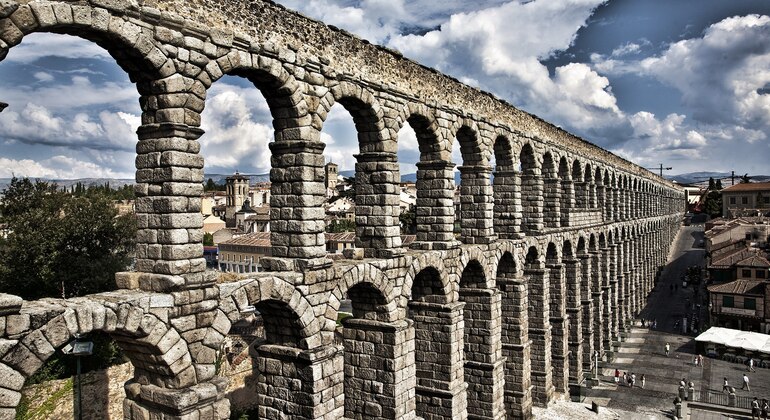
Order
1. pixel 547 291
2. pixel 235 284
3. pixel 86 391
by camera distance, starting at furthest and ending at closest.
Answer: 1. pixel 547 291
2. pixel 86 391
3. pixel 235 284

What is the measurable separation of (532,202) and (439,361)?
11.5m

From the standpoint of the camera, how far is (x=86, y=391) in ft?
71.6

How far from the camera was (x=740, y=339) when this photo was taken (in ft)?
116

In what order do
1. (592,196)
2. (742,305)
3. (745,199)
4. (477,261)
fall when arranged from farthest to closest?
1. (745,199)
2. (742,305)
3. (592,196)
4. (477,261)

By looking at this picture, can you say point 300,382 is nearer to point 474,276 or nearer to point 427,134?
point 427,134

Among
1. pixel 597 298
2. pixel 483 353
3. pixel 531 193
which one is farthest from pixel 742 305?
pixel 483 353

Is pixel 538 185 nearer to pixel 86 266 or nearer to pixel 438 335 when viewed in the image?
pixel 438 335

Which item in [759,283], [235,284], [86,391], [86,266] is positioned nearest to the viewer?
[235,284]

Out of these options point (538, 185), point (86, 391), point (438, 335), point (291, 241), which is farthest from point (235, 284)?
point (538, 185)

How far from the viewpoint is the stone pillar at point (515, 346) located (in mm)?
25094

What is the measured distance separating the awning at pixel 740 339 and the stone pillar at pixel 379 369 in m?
26.4

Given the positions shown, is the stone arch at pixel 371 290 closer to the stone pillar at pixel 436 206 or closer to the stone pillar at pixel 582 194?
the stone pillar at pixel 436 206

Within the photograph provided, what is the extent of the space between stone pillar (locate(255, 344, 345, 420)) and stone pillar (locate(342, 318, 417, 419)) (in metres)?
2.28

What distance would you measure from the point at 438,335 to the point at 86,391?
13228 mm
